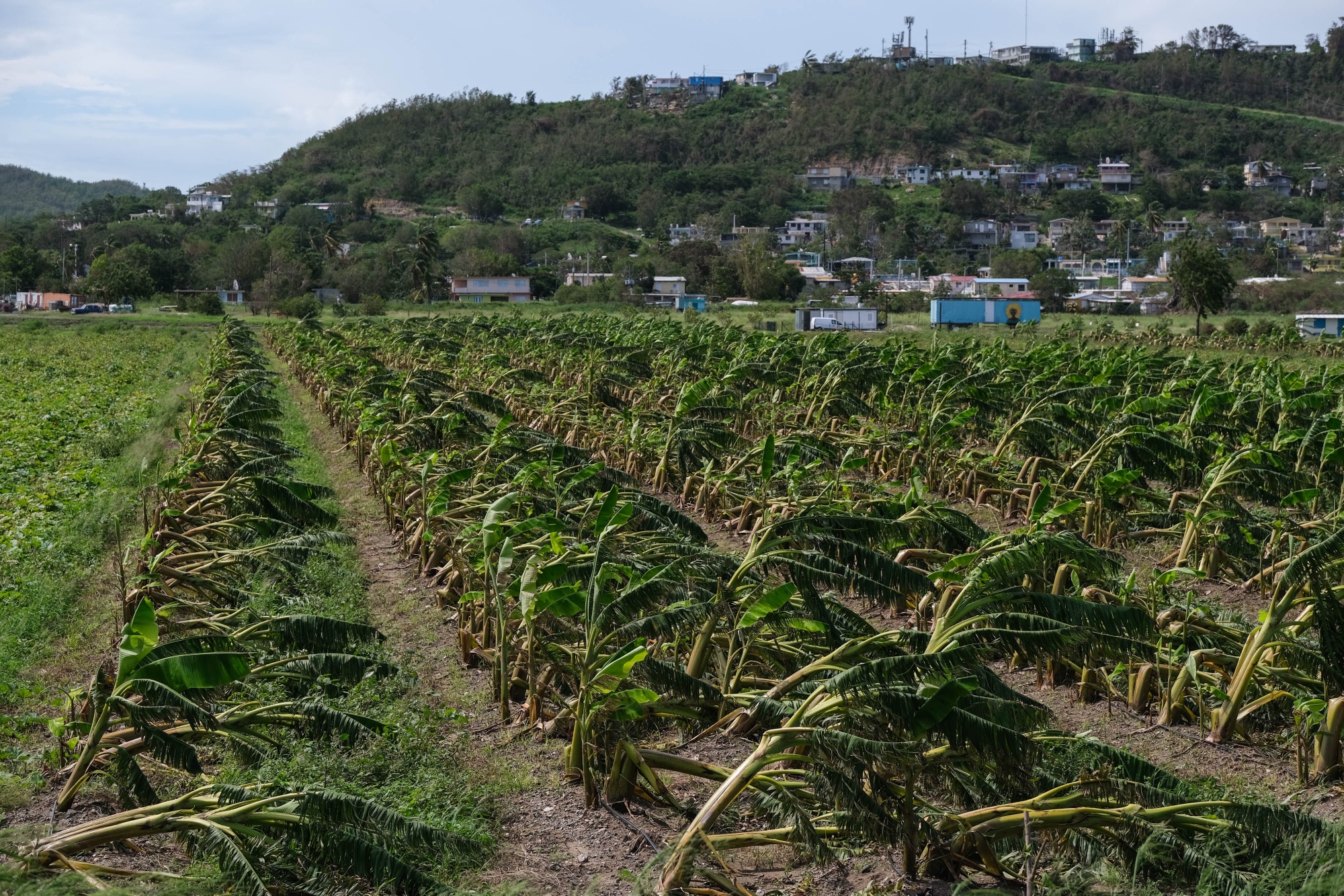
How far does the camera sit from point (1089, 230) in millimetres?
140625

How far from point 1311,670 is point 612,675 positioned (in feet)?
13.5

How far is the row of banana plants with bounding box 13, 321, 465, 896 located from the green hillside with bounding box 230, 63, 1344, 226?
153455mm

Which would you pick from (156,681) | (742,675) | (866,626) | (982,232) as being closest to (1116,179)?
(982,232)

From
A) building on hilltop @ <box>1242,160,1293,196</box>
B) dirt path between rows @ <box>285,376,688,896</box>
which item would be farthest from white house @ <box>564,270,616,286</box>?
building on hilltop @ <box>1242,160,1293,196</box>

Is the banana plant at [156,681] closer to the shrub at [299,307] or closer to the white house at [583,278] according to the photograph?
the shrub at [299,307]

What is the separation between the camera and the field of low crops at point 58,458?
9.88 meters

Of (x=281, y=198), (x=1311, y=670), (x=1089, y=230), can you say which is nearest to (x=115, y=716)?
(x=1311, y=670)

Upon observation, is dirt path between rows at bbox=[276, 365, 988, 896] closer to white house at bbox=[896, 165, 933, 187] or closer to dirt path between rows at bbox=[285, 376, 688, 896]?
dirt path between rows at bbox=[285, 376, 688, 896]

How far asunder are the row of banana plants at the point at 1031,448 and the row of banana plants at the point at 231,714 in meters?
3.39

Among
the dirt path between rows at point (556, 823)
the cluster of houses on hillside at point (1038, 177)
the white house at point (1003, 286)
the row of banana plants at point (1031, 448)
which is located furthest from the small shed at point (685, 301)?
the cluster of houses on hillside at point (1038, 177)

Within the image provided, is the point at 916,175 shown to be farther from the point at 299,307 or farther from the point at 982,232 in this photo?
the point at 299,307

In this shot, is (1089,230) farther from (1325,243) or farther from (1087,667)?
(1087,667)

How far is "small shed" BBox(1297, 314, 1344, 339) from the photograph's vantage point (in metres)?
50.7

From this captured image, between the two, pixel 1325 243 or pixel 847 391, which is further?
pixel 1325 243
